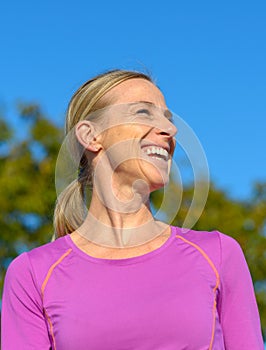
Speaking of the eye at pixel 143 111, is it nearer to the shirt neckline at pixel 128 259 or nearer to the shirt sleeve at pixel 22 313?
the shirt neckline at pixel 128 259

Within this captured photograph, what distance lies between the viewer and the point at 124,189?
8.88 ft

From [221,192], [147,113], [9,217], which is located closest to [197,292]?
[147,113]

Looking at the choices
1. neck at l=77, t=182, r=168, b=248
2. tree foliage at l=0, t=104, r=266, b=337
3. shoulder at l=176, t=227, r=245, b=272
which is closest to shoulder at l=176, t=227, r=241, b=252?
shoulder at l=176, t=227, r=245, b=272

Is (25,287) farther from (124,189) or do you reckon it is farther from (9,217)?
(9,217)

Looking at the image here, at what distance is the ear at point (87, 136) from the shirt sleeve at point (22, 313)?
1.44 ft

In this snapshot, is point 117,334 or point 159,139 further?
point 159,139

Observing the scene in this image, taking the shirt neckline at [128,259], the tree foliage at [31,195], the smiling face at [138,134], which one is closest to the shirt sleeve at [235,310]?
the shirt neckline at [128,259]

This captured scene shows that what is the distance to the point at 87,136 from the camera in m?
2.83

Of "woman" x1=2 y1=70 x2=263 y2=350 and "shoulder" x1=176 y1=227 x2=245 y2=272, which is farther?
"shoulder" x1=176 y1=227 x2=245 y2=272

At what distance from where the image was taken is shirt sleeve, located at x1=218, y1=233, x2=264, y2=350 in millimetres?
2520

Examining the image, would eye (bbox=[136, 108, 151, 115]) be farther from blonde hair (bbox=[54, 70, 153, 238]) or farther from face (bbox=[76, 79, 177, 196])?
blonde hair (bbox=[54, 70, 153, 238])

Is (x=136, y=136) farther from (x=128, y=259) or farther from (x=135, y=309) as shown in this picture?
(x=135, y=309)

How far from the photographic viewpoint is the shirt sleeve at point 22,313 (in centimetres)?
256

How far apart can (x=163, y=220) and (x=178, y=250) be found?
0.21 meters
